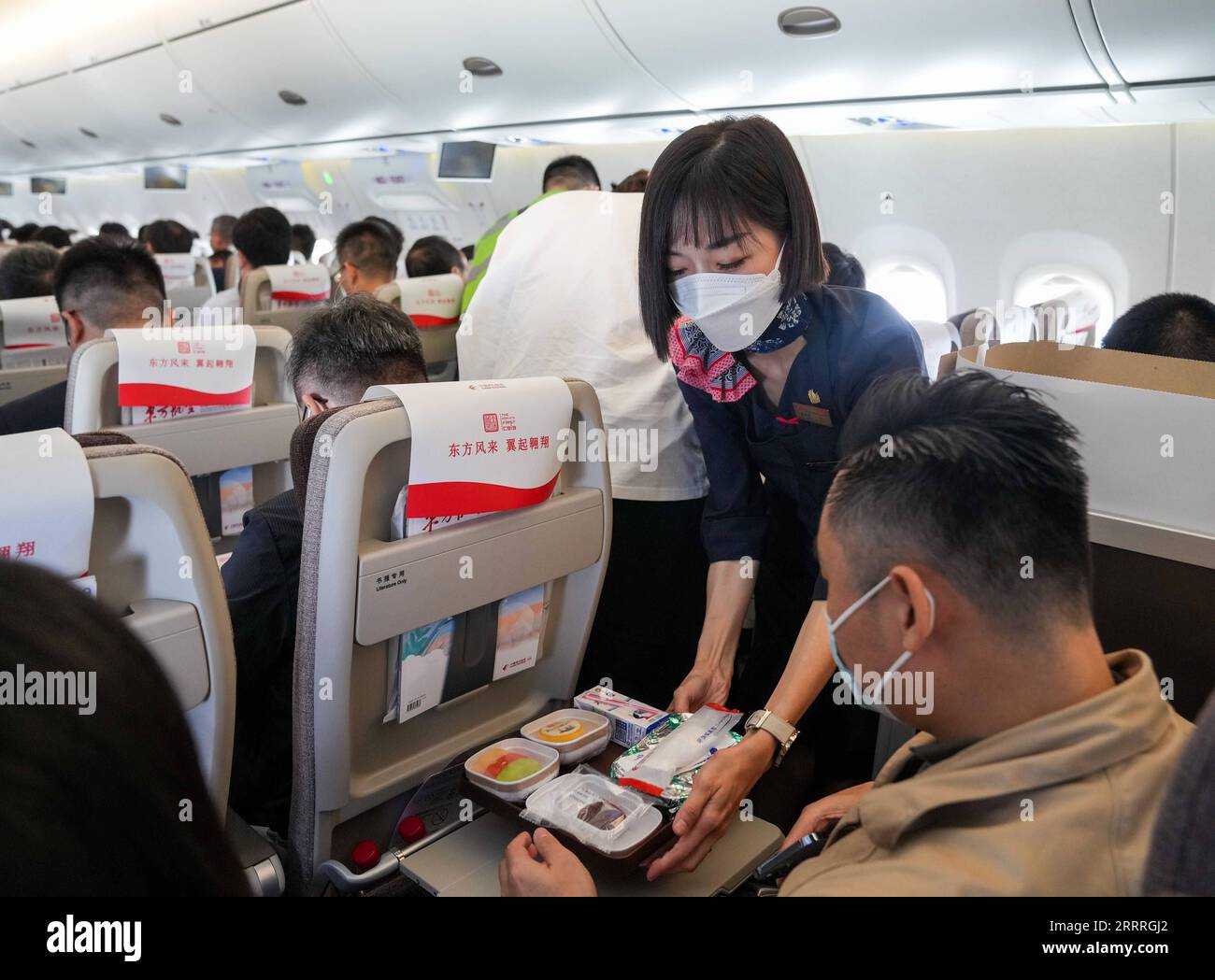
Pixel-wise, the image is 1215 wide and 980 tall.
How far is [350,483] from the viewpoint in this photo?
4.66ft

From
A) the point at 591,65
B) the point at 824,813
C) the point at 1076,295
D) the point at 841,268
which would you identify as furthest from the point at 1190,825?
the point at 1076,295

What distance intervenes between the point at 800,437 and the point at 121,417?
1.92 meters

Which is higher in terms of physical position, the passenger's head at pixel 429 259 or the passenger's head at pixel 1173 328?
the passenger's head at pixel 429 259

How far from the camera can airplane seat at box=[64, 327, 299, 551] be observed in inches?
95.7

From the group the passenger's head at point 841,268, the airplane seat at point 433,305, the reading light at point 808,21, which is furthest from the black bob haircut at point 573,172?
the passenger's head at point 841,268

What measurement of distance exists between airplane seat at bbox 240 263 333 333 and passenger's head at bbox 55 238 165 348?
2198 mm

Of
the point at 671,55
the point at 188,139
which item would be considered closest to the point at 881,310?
the point at 671,55

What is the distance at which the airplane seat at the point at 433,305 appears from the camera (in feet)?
15.1

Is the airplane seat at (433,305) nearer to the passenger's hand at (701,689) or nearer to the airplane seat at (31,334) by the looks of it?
the airplane seat at (31,334)

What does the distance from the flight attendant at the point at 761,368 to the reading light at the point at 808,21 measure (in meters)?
2.14

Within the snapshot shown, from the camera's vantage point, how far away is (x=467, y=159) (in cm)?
804

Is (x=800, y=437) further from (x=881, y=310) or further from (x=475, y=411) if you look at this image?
(x=475, y=411)
